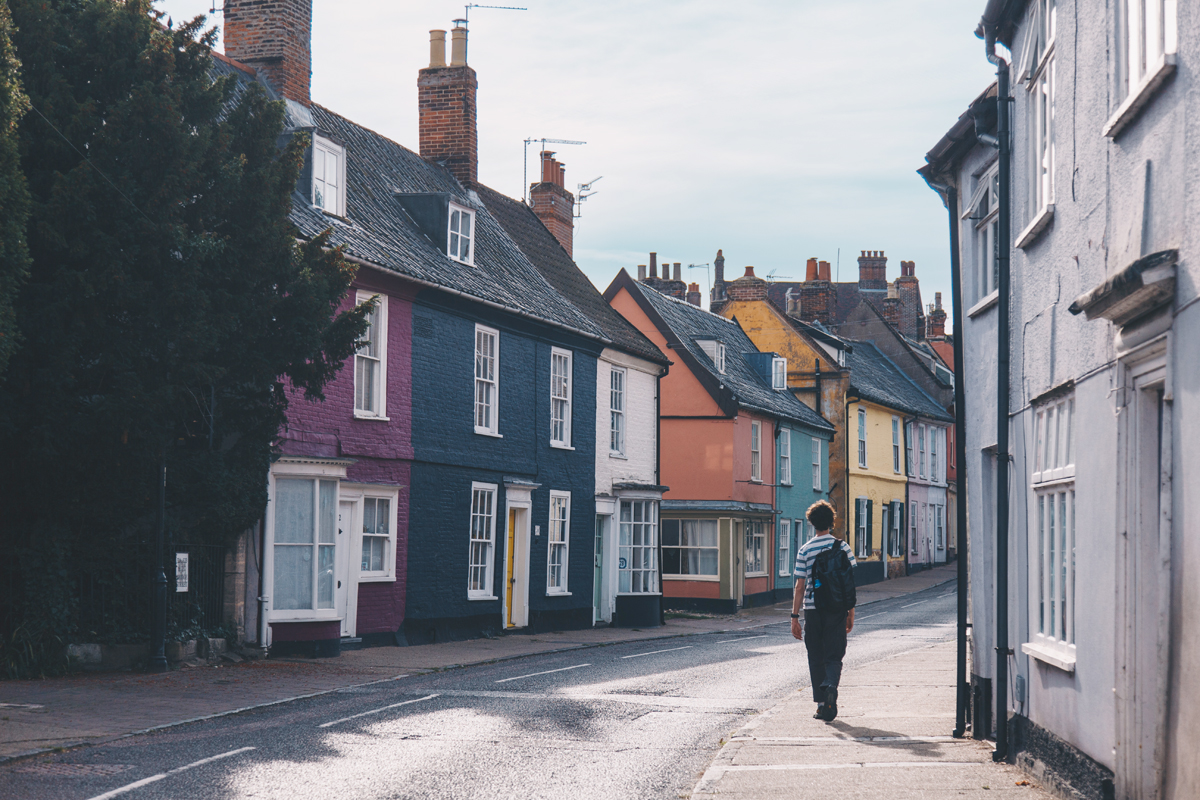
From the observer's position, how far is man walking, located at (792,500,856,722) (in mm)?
11016

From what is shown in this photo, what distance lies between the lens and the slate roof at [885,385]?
47.7 m

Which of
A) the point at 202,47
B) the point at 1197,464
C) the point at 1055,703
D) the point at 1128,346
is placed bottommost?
the point at 1055,703

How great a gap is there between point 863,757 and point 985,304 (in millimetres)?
3979

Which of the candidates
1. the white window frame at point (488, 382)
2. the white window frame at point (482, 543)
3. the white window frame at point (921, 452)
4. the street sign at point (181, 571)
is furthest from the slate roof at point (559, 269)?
the white window frame at point (921, 452)

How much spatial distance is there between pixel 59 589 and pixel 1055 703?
11256 mm

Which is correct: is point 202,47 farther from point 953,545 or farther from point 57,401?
point 953,545

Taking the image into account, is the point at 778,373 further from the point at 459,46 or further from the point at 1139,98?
the point at 1139,98

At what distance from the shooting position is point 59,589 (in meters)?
14.6

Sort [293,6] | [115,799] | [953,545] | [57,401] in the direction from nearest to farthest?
1. [115,799]
2. [57,401]
3. [293,6]
4. [953,545]

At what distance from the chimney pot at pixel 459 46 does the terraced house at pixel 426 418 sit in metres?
0.08

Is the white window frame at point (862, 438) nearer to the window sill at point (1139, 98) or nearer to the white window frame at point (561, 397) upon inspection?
the white window frame at point (561, 397)

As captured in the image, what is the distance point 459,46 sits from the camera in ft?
91.2

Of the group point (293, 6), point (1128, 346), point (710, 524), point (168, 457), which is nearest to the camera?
point (1128, 346)

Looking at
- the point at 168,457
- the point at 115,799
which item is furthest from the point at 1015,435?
the point at 168,457
